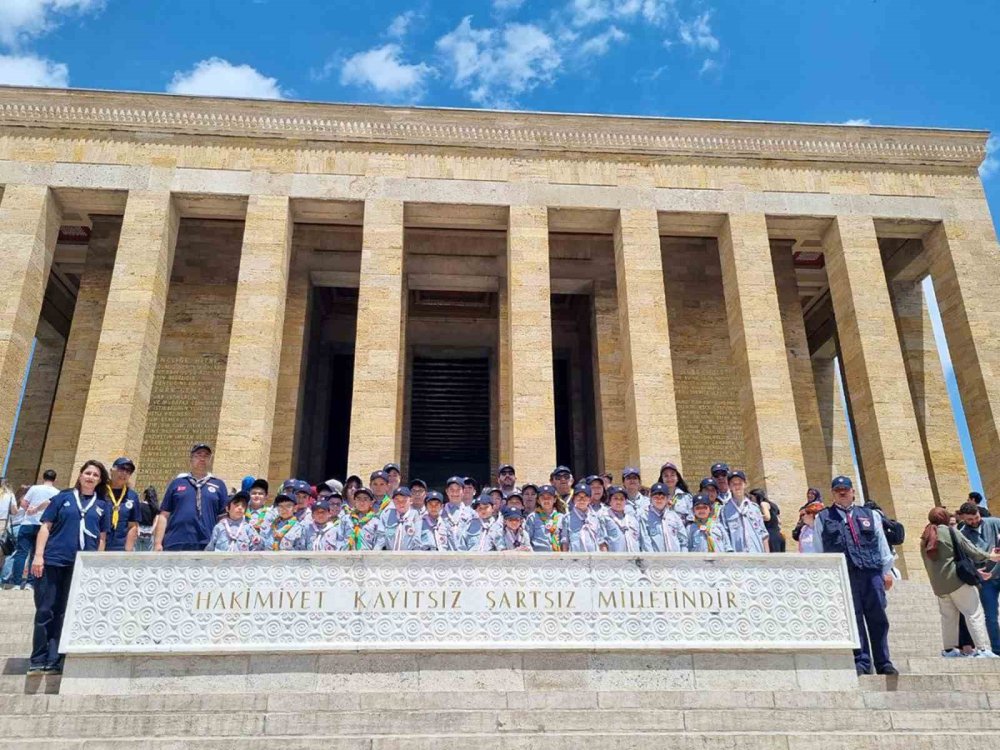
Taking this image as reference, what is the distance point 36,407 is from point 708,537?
1590cm

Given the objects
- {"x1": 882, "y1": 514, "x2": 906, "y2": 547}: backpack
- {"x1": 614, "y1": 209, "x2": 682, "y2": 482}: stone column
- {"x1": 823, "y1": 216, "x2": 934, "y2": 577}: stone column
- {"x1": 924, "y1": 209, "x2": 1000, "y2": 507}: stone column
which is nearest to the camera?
{"x1": 882, "y1": 514, "x2": 906, "y2": 547}: backpack

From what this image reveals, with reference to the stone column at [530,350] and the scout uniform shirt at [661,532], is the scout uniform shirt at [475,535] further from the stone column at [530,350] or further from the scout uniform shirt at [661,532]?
the stone column at [530,350]

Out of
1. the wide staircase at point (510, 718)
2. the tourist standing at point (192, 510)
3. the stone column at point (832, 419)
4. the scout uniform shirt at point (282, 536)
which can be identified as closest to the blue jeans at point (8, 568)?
the tourist standing at point (192, 510)

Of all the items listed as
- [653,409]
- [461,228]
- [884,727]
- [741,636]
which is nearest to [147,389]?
[461,228]

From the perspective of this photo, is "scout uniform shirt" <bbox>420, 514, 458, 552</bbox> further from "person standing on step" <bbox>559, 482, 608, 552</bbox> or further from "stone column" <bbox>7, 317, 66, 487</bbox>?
"stone column" <bbox>7, 317, 66, 487</bbox>

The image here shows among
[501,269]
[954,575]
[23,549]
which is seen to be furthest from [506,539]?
[501,269]

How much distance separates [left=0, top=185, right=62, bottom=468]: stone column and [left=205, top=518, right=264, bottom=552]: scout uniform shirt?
26.1 ft

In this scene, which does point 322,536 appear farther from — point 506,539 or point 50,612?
point 50,612

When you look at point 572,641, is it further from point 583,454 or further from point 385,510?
point 583,454

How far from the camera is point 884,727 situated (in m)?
5.82

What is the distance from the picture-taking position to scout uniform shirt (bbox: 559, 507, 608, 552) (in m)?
7.86

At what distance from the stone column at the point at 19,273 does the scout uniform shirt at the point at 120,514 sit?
7666 millimetres

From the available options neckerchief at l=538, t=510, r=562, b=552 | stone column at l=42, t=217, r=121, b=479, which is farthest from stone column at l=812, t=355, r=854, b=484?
stone column at l=42, t=217, r=121, b=479

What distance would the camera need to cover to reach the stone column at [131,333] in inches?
515
